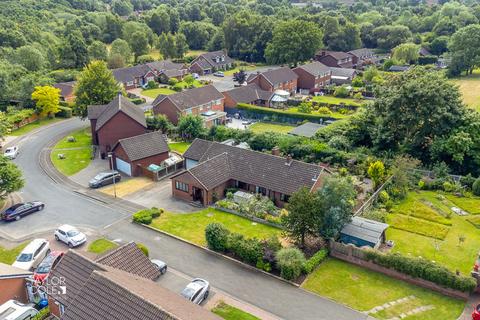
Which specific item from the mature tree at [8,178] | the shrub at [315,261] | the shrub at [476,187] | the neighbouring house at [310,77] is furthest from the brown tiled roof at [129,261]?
the neighbouring house at [310,77]

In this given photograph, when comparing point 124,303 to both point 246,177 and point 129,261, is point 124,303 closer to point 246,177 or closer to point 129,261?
point 129,261

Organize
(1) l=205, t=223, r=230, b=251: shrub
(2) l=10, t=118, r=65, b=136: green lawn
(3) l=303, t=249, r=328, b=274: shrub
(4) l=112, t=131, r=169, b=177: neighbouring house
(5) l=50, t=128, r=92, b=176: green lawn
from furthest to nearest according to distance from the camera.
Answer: (2) l=10, t=118, r=65, b=136: green lawn < (5) l=50, t=128, r=92, b=176: green lawn < (4) l=112, t=131, r=169, b=177: neighbouring house < (1) l=205, t=223, r=230, b=251: shrub < (3) l=303, t=249, r=328, b=274: shrub

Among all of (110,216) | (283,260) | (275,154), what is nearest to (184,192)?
(110,216)

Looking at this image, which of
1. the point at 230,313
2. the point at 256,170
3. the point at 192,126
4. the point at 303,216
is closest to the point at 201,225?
the point at 256,170

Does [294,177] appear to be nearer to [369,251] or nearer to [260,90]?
[369,251]

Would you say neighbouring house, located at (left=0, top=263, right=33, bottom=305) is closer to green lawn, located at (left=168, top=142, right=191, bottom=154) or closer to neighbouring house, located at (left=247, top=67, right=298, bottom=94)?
green lawn, located at (left=168, top=142, right=191, bottom=154)

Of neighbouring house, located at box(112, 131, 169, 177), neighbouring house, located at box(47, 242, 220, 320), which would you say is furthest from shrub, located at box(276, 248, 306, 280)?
neighbouring house, located at box(112, 131, 169, 177)

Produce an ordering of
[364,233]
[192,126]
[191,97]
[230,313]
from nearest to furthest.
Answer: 1. [230,313]
2. [364,233]
3. [192,126]
4. [191,97]
